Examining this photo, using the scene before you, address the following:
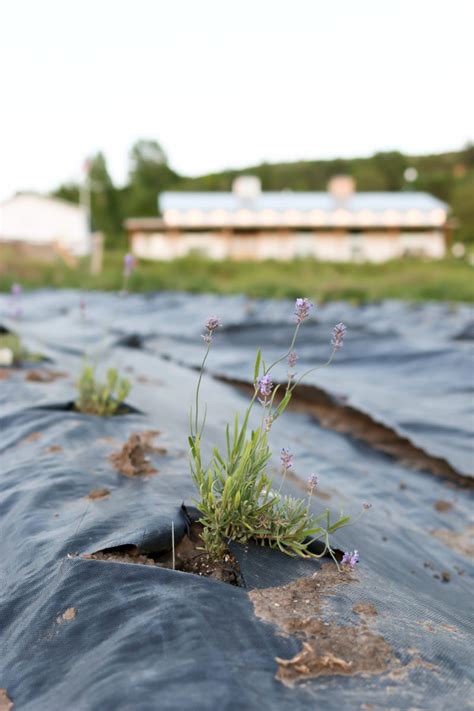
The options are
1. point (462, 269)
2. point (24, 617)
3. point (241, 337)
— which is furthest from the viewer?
point (462, 269)

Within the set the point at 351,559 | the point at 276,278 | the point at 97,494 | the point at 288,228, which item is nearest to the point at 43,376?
the point at 97,494

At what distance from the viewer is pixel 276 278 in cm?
1756

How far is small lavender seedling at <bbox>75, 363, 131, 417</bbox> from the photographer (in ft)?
11.5

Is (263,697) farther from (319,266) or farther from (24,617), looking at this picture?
(319,266)

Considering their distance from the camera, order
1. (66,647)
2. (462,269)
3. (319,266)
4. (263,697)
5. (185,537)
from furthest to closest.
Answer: (319,266)
(462,269)
(185,537)
(66,647)
(263,697)

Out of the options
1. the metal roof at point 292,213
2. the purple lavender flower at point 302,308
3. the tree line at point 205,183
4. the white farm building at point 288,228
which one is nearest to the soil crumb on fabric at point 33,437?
the purple lavender flower at point 302,308

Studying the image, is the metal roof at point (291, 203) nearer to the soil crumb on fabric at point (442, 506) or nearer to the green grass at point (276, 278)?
the green grass at point (276, 278)

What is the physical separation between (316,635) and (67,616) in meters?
0.60

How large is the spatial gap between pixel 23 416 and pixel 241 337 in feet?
18.1

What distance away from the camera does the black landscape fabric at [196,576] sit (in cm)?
135

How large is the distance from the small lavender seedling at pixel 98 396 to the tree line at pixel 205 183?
94.2ft

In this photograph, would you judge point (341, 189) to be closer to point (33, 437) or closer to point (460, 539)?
point (460, 539)

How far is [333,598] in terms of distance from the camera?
66.6 inches

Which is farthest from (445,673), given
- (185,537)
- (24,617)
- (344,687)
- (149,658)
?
(24,617)
